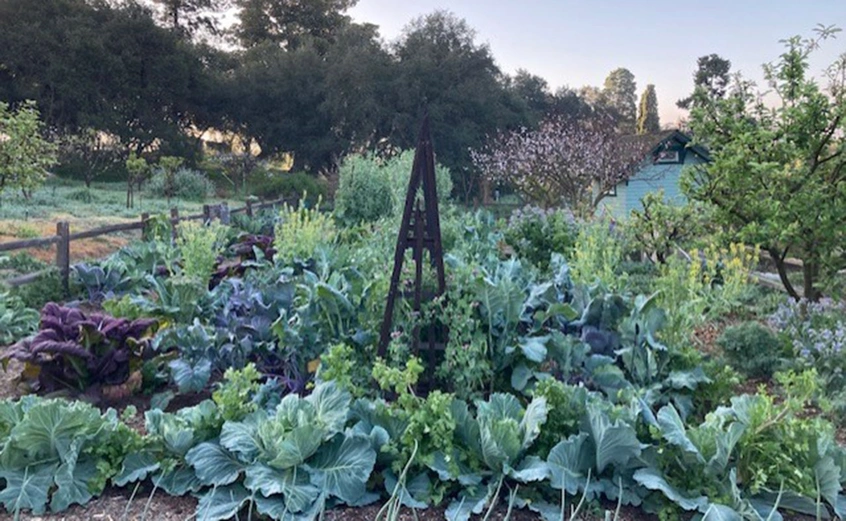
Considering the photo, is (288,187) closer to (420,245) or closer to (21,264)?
(21,264)

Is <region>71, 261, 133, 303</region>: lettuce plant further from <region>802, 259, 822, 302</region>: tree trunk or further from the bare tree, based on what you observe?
the bare tree

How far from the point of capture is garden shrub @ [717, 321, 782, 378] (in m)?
4.54

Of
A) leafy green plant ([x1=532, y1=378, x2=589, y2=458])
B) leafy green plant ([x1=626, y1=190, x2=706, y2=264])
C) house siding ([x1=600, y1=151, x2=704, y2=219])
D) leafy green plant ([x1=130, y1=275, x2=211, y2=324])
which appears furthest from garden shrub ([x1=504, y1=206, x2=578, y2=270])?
house siding ([x1=600, y1=151, x2=704, y2=219])

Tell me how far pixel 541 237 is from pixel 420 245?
6078 mm

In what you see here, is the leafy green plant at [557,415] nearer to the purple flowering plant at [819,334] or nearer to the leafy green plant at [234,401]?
the leafy green plant at [234,401]

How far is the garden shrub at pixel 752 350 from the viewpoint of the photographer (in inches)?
179

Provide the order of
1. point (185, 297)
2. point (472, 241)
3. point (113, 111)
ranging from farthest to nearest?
point (113, 111) < point (472, 241) < point (185, 297)

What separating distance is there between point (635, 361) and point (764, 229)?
7.84 ft

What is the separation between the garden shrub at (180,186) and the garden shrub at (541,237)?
14584 millimetres

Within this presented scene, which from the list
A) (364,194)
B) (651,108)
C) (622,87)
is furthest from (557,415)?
(622,87)

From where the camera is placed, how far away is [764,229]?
518 centimetres

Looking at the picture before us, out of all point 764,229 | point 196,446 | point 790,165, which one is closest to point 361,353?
point 196,446

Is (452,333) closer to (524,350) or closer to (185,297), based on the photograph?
(524,350)

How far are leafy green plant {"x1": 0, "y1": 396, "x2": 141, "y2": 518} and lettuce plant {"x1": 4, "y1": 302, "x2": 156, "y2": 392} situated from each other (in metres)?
0.95
